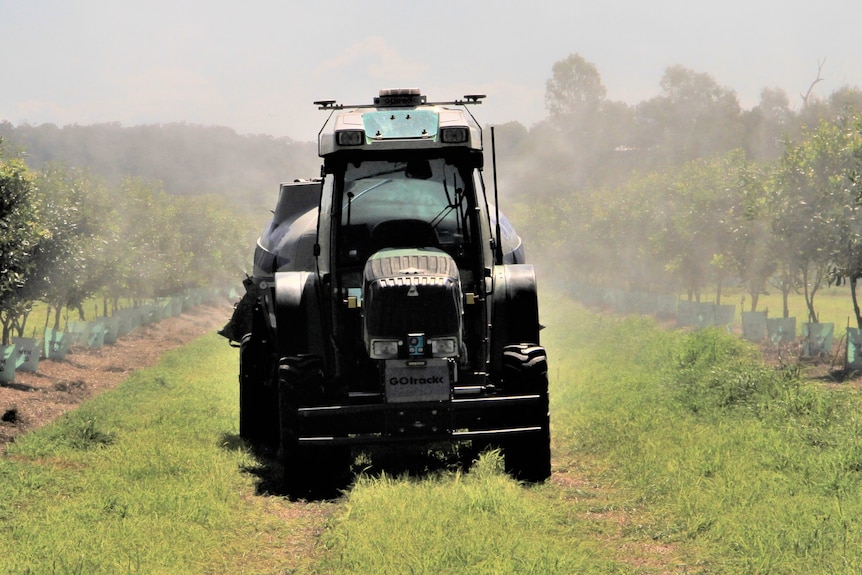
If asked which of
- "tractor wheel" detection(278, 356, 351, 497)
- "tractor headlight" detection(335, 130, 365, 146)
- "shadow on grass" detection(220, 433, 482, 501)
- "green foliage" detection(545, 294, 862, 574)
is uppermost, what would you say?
"tractor headlight" detection(335, 130, 365, 146)

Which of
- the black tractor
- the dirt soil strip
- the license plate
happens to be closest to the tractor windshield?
the black tractor

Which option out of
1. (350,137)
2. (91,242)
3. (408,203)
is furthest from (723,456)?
(91,242)

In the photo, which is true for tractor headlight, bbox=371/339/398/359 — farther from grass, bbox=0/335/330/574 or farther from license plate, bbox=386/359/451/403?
grass, bbox=0/335/330/574

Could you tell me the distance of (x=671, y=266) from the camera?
52.0m

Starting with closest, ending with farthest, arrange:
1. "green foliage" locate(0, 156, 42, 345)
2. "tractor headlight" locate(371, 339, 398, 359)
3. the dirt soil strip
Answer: "tractor headlight" locate(371, 339, 398, 359), the dirt soil strip, "green foliage" locate(0, 156, 42, 345)

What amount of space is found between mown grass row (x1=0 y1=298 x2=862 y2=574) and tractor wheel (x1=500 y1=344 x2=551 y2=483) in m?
0.24

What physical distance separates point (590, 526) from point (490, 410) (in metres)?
1.92

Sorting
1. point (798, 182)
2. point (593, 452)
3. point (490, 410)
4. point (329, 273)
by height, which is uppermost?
point (798, 182)

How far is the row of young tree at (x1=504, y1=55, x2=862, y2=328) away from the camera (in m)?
31.6

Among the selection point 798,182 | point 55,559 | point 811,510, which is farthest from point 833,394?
point 798,182

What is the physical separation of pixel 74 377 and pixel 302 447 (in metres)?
17.6

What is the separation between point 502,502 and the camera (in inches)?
376

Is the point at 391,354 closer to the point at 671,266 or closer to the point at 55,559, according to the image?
the point at 55,559

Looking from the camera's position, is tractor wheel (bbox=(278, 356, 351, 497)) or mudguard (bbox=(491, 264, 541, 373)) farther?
mudguard (bbox=(491, 264, 541, 373))
